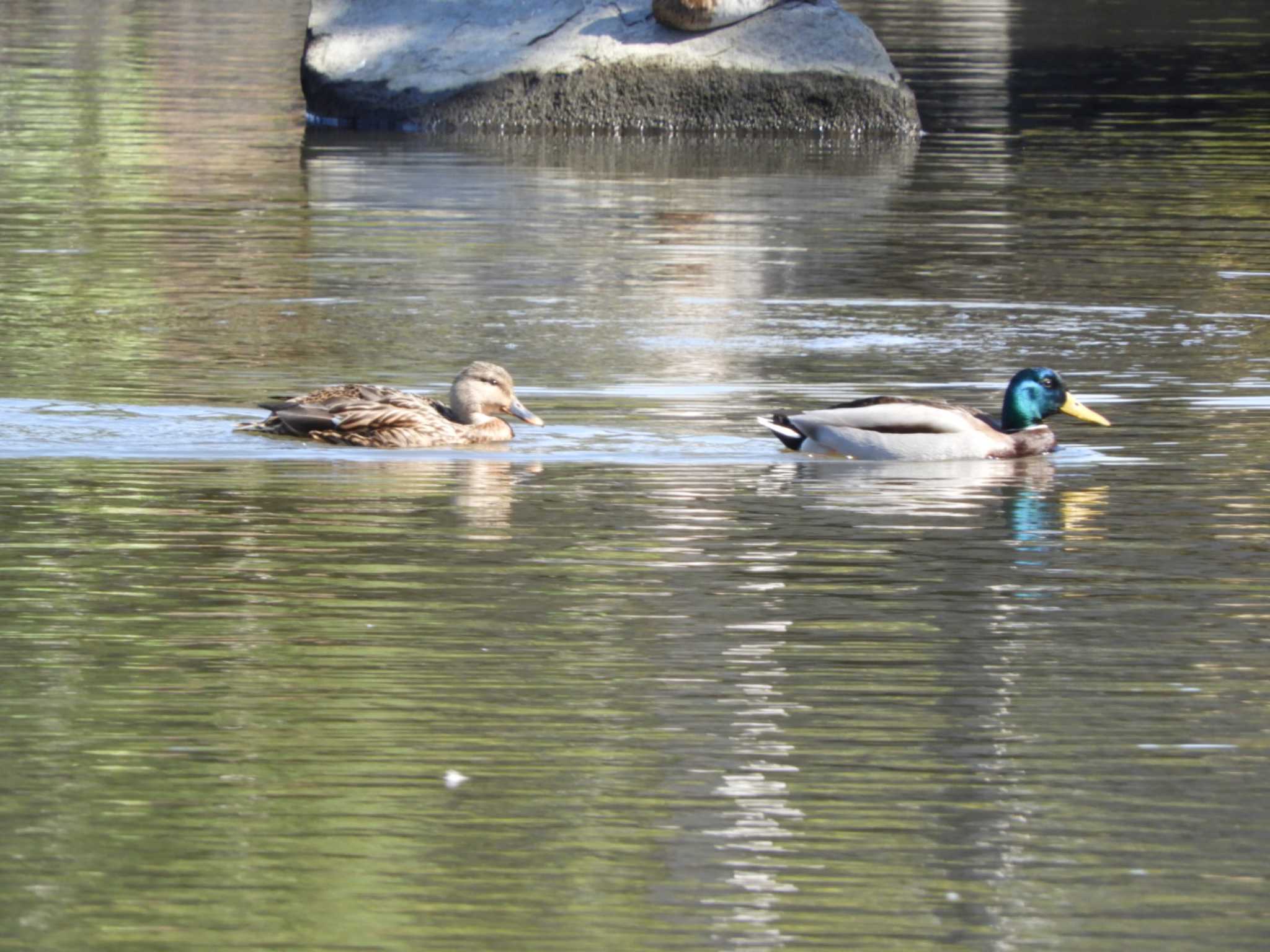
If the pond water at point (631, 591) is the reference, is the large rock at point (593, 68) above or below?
above

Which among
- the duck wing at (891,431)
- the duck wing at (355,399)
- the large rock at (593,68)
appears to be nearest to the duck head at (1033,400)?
the duck wing at (891,431)

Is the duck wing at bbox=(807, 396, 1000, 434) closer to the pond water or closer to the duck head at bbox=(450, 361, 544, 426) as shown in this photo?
the pond water

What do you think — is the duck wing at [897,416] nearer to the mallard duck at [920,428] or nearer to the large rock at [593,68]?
the mallard duck at [920,428]

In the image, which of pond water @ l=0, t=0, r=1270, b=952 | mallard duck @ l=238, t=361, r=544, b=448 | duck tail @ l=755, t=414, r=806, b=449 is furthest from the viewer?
mallard duck @ l=238, t=361, r=544, b=448

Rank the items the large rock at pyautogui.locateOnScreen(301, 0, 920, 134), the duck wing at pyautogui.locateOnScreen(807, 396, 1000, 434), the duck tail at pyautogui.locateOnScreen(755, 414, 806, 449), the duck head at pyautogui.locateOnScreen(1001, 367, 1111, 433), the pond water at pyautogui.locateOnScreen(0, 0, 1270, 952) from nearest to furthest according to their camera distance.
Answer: the pond water at pyautogui.locateOnScreen(0, 0, 1270, 952), the duck wing at pyautogui.locateOnScreen(807, 396, 1000, 434), the duck tail at pyautogui.locateOnScreen(755, 414, 806, 449), the duck head at pyautogui.locateOnScreen(1001, 367, 1111, 433), the large rock at pyautogui.locateOnScreen(301, 0, 920, 134)

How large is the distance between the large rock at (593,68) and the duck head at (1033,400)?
13.1 meters

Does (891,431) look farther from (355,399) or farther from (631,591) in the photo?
(631,591)

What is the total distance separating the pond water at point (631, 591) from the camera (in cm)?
571

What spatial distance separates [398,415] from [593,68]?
13944 millimetres

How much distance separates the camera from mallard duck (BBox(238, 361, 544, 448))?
10883 mm

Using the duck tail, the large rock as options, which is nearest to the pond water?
the duck tail

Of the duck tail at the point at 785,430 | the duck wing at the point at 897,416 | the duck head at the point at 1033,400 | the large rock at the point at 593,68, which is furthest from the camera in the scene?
the large rock at the point at 593,68

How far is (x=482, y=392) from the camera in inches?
436

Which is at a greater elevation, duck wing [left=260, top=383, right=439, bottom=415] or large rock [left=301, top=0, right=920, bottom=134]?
large rock [left=301, top=0, right=920, bottom=134]
